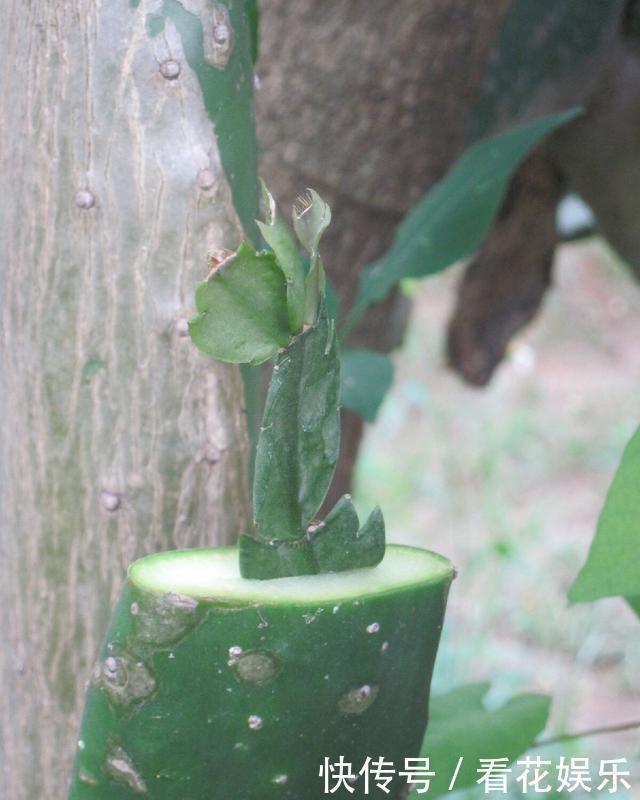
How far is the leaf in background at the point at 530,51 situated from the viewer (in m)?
0.82

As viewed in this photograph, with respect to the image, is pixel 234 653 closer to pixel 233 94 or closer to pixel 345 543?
pixel 345 543

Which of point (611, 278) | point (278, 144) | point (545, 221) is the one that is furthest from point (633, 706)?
point (611, 278)

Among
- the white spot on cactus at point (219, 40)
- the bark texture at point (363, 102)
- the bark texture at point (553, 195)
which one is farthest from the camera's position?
the bark texture at point (553, 195)

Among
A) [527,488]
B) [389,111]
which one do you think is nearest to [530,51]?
[389,111]

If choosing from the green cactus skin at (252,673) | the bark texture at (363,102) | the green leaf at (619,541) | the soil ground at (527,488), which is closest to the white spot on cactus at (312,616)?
the green cactus skin at (252,673)

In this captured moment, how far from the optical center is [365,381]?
2.19 ft

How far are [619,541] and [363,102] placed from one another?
480 millimetres

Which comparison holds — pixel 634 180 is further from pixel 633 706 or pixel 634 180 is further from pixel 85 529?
pixel 633 706

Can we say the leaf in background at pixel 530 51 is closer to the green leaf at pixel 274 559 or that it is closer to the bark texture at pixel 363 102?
the bark texture at pixel 363 102

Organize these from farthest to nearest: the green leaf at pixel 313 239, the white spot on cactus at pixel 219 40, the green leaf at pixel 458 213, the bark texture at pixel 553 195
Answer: the bark texture at pixel 553 195 < the green leaf at pixel 458 213 < the white spot on cactus at pixel 219 40 < the green leaf at pixel 313 239

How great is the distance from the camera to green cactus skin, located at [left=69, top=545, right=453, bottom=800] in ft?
0.98

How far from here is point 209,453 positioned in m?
0.40

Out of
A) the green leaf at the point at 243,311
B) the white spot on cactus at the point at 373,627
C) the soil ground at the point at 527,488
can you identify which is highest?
the green leaf at the point at 243,311

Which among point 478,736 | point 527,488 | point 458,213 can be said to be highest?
point 458,213
